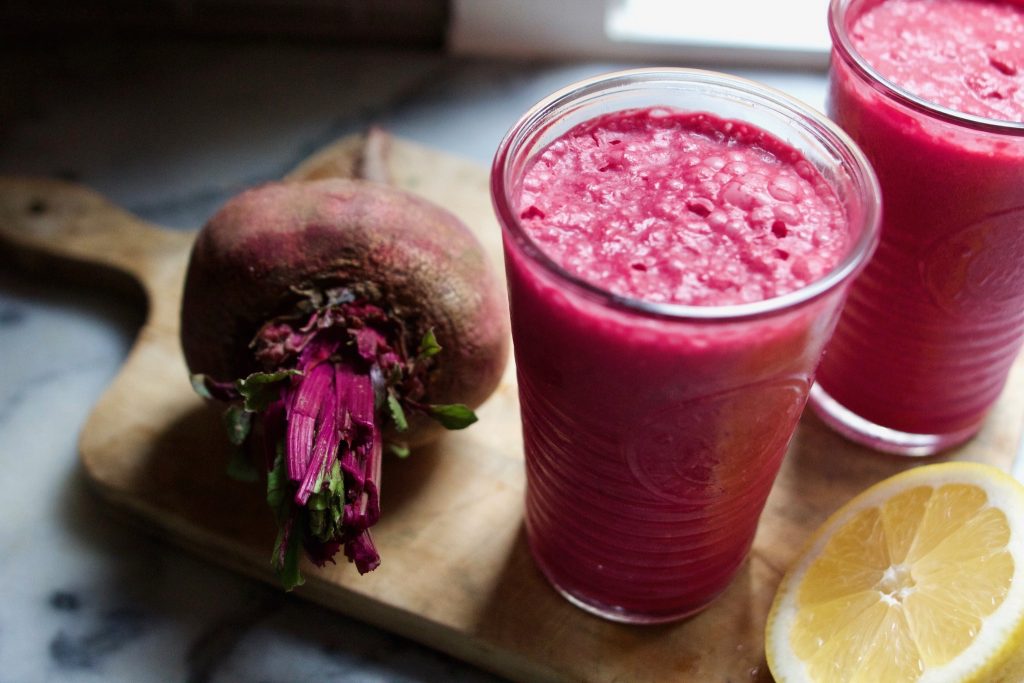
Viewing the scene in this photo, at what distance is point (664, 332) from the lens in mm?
812

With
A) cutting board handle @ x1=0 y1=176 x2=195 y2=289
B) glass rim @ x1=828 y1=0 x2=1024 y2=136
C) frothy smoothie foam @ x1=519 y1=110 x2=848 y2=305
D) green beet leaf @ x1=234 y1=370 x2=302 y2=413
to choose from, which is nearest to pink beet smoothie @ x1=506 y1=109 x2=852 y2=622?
frothy smoothie foam @ x1=519 y1=110 x2=848 y2=305

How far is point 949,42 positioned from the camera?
3.55 feet

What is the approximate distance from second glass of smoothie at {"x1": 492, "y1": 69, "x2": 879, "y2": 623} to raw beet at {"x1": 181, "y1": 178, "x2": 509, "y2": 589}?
143 millimetres

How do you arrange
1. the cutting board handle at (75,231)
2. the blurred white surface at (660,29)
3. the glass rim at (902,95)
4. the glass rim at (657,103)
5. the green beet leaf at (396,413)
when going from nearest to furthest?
1. the glass rim at (657,103)
2. the glass rim at (902,95)
3. the green beet leaf at (396,413)
4. the cutting board handle at (75,231)
5. the blurred white surface at (660,29)

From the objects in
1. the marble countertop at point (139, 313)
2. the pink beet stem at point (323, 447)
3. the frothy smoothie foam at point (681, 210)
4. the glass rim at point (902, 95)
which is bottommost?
the marble countertop at point (139, 313)

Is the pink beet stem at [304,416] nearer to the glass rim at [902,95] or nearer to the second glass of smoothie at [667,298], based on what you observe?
the second glass of smoothie at [667,298]

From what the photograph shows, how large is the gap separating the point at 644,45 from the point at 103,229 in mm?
876

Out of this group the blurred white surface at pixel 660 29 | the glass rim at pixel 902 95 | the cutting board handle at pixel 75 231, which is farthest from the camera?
the blurred white surface at pixel 660 29

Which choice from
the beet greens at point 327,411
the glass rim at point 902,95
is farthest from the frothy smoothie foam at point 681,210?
the beet greens at point 327,411

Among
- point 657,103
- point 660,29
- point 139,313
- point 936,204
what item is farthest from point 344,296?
point 660,29

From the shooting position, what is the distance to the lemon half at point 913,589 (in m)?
0.95

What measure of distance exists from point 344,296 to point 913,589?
0.62 metres

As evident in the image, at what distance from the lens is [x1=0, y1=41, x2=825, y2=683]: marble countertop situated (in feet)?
3.69

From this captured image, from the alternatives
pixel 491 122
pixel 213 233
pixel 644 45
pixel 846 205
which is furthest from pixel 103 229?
pixel 846 205
